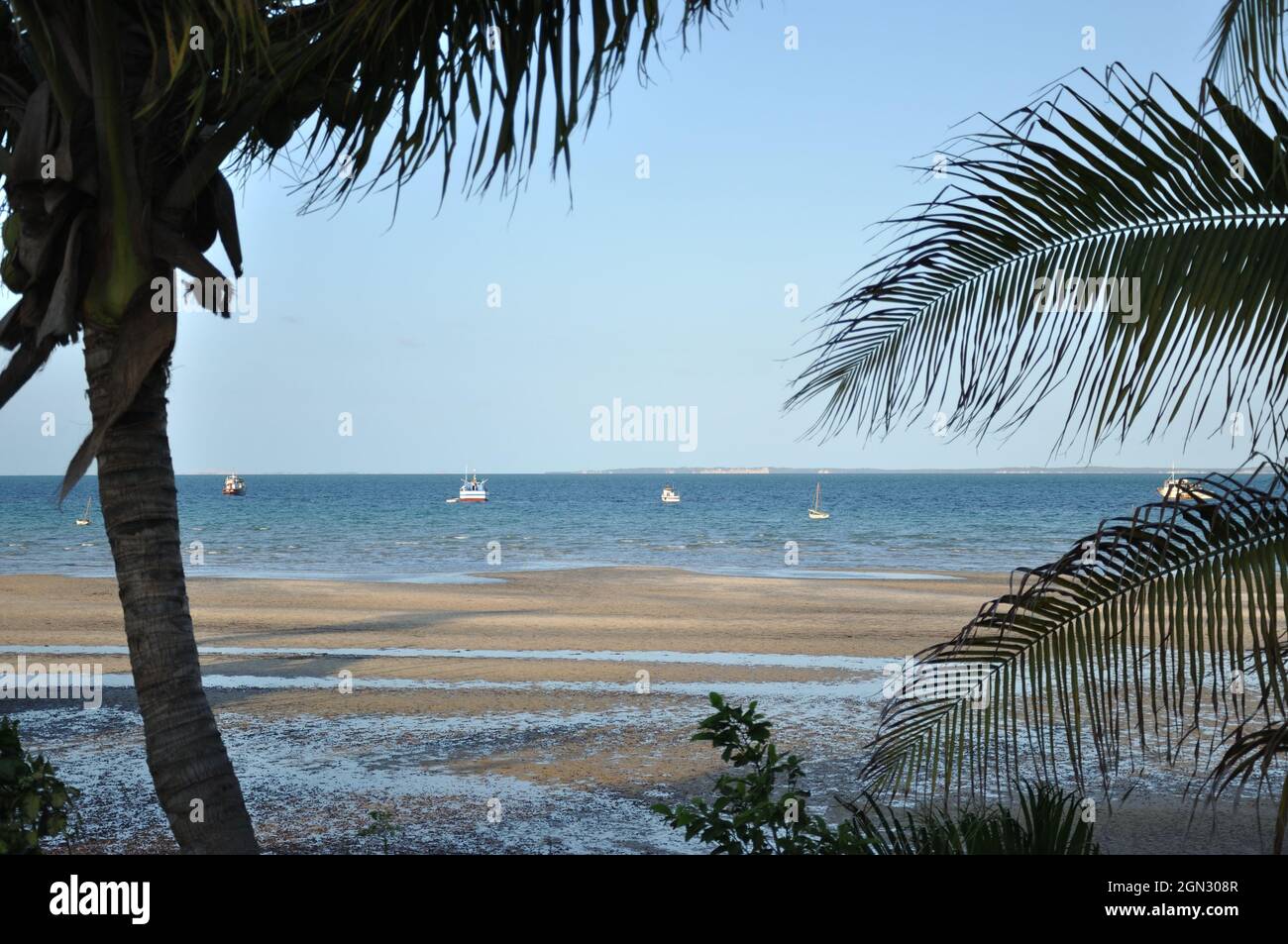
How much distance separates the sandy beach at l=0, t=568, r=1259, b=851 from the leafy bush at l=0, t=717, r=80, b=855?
2.62 meters

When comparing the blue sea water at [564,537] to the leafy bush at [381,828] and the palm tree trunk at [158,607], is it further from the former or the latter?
the palm tree trunk at [158,607]

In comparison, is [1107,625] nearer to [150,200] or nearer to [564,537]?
[150,200]

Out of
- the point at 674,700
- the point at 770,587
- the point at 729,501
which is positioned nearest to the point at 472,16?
the point at 674,700

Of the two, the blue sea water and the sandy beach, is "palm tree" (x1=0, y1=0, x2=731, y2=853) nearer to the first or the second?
the sandy beach

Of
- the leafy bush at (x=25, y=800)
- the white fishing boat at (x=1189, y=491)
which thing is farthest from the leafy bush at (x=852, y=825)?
the leafy bush at (x=25, y=800)

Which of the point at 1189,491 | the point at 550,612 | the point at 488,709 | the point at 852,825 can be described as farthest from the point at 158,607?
the point at 550,612

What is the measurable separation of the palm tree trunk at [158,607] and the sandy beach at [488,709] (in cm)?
257

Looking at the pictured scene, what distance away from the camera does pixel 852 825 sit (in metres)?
3.29

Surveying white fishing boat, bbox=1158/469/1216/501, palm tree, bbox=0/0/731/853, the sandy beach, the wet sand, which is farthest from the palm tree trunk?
the wet sand

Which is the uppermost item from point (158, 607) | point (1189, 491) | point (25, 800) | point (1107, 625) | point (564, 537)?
point (1189, 491)

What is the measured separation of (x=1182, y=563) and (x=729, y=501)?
315ft

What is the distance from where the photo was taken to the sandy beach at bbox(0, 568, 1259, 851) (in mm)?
6836

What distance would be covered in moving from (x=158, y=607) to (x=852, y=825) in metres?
2.38
